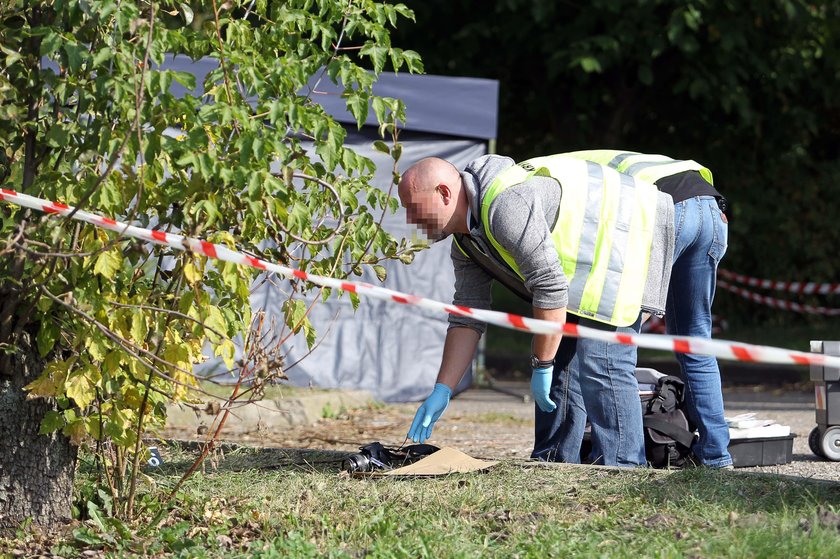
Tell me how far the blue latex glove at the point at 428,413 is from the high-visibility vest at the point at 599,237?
580 mm

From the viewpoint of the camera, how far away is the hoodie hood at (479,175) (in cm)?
383

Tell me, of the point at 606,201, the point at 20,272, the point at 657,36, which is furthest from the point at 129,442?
the point at 657,36

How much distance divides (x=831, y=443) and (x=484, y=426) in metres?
2.43

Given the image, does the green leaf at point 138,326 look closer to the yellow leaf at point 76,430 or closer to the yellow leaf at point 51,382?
the yellow leaf at point 51,382

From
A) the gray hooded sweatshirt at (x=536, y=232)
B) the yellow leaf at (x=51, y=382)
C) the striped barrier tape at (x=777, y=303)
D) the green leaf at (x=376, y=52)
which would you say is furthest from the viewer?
the striped barrier tape at (x=777, y=303)

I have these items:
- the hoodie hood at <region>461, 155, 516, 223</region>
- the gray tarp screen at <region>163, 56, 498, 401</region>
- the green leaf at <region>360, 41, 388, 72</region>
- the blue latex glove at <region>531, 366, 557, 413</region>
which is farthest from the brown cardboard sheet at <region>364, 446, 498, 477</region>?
the gray tarp screen at <region>163, 56, 498, 401</region>

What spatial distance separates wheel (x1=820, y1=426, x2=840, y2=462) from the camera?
16.8ft

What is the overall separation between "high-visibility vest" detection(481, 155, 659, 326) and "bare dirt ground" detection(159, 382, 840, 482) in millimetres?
989

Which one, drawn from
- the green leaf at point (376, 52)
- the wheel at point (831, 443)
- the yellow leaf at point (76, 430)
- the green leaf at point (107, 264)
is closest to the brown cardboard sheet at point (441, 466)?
the yellow leaf at point (76, 430)

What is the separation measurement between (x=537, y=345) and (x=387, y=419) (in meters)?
3.45

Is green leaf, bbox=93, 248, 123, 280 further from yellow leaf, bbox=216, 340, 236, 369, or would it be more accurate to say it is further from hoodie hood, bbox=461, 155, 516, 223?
hoodie hood, bbox=461, 155, 516, 223

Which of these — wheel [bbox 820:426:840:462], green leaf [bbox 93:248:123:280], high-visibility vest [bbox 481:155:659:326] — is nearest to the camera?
green leaf [bbox 93:248:123:280]

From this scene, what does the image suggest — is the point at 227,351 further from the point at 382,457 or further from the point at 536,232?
the point at 536,232

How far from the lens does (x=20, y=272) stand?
3.32m
